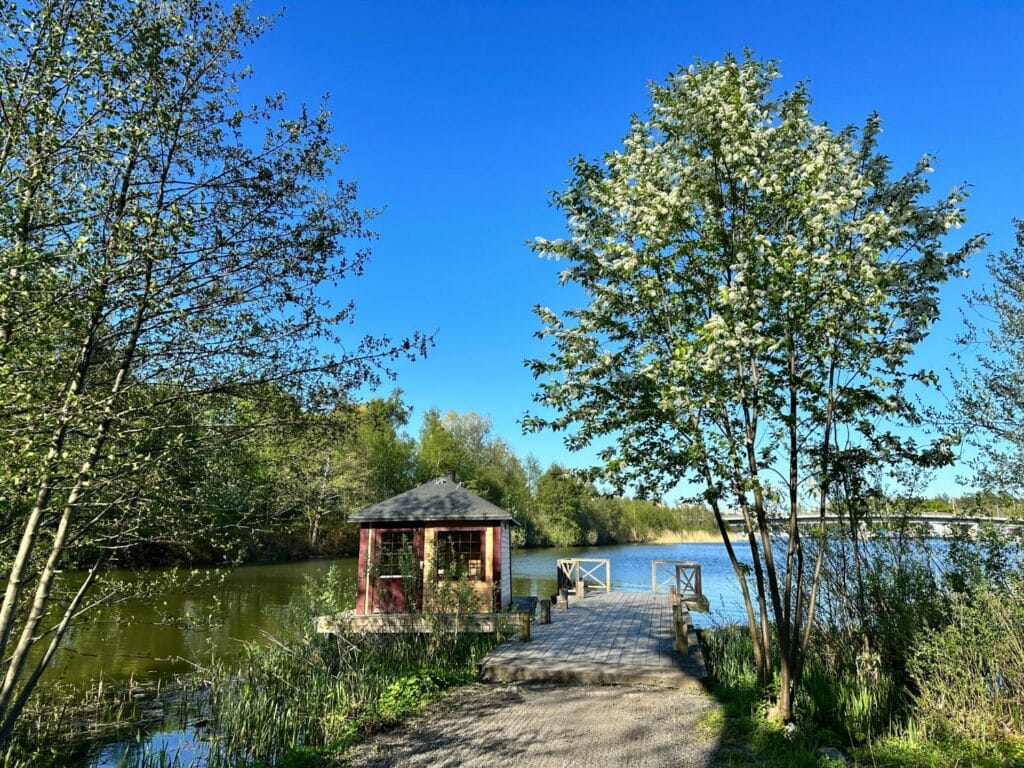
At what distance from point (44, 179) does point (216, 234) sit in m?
1.28

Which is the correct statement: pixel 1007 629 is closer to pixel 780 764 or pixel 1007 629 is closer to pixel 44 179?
pixel 780 764

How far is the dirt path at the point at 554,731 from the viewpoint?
5.18 metres

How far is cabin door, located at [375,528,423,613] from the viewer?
12.2 m

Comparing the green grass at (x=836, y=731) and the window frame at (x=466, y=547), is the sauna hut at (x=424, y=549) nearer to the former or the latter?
the window frame at (x=466, y=547)

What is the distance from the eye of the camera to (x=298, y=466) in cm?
609

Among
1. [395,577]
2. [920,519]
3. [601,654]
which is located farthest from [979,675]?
[395,577]

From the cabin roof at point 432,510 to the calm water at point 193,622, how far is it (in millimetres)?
2142

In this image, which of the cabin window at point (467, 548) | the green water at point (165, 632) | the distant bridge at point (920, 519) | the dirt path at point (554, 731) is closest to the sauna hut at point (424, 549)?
the cabin window at point (467, 548)

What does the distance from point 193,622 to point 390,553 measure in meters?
5.77

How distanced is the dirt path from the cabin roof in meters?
5.15

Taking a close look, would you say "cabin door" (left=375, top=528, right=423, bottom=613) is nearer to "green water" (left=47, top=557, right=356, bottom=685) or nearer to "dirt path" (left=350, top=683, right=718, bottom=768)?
"green water" (left=47, top=557, right=356, bottom=685)

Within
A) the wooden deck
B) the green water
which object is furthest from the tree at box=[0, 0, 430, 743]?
the wooden deck

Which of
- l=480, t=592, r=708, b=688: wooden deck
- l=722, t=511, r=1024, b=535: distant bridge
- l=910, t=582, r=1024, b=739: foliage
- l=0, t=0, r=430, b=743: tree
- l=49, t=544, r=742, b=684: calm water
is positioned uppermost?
l=0, t=0, r=430, b=743: tree

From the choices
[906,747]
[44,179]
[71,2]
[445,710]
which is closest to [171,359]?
[44,179]
